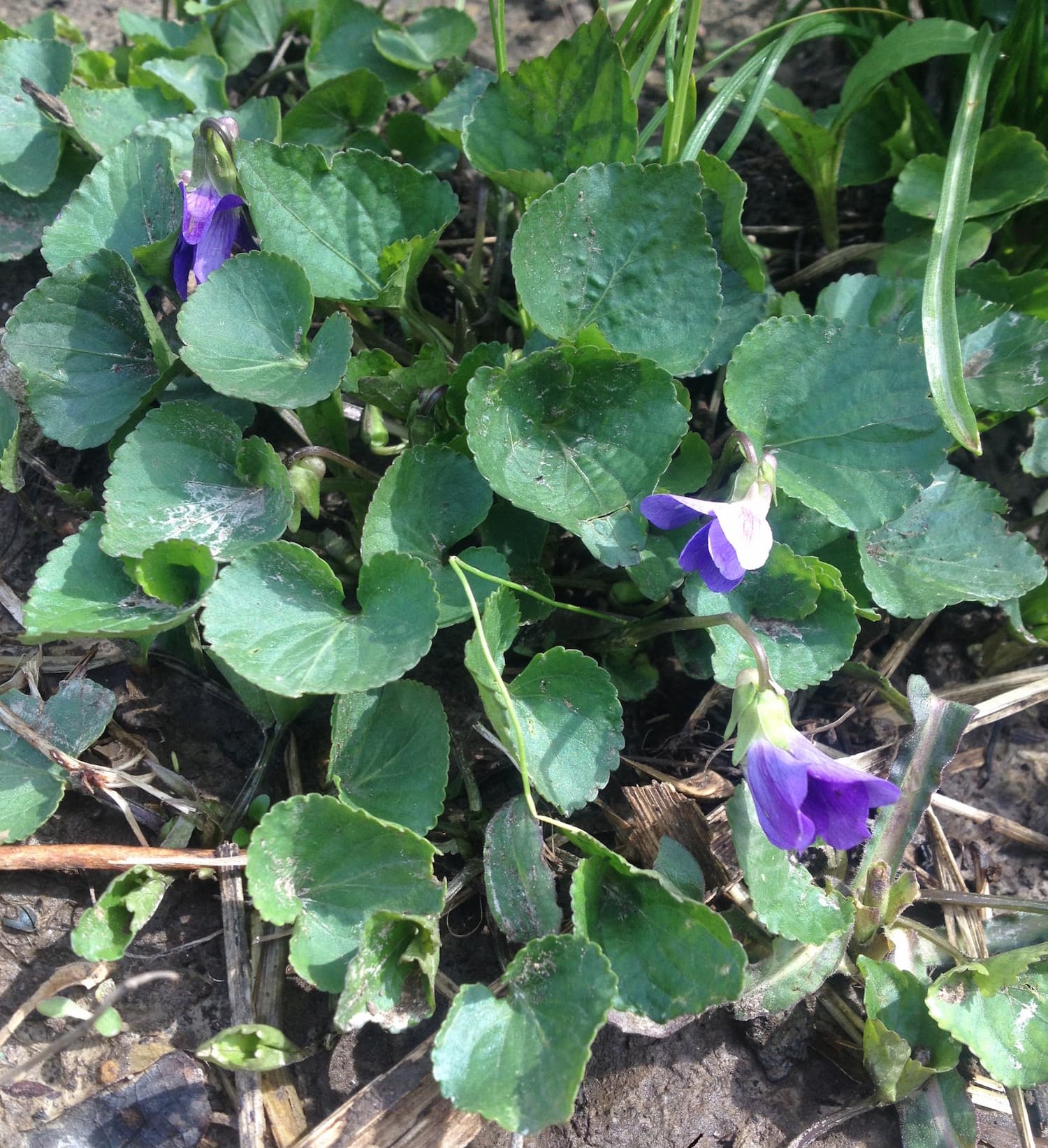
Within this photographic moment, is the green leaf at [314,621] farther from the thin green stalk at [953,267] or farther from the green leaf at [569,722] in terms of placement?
the thin green stalk at [953,267]

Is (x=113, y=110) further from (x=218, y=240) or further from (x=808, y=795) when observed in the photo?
(x=808, y=795)

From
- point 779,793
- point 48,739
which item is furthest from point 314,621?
point 779,793

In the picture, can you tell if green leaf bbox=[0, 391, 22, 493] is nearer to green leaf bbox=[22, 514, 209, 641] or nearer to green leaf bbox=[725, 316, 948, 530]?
green leaf bbox=[22, 514, 209, 641]

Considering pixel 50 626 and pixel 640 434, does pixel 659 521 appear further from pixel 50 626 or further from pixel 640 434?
pixel 50 626

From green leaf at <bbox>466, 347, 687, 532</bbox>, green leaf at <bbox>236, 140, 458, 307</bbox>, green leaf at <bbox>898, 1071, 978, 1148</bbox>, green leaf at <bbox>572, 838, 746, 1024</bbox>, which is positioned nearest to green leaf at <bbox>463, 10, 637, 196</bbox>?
green leaf at <bbox>236, 140, 458, 307</bbox>

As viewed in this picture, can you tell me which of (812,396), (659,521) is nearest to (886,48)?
(812,396)

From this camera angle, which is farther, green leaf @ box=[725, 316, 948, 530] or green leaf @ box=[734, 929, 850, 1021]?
→ green leaf @ box=[725, 316, 948, 530]
